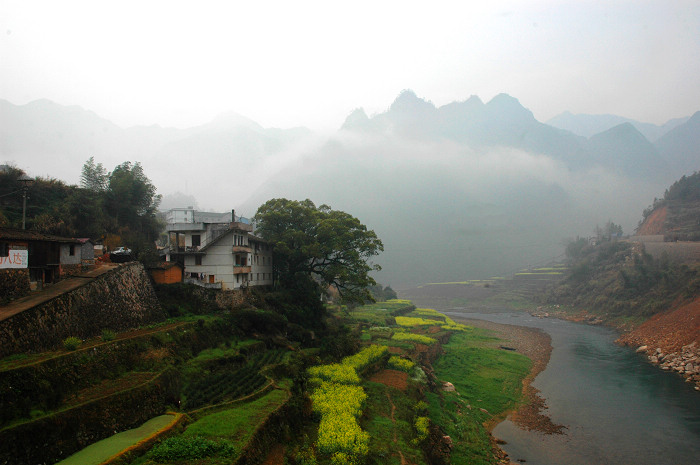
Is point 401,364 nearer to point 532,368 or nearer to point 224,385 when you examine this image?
point 224,385

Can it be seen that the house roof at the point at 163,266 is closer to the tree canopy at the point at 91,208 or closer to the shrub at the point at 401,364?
the tree canopy at the point at 91,208

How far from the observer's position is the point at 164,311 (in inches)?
1092

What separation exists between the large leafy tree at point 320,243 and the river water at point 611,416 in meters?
17.4

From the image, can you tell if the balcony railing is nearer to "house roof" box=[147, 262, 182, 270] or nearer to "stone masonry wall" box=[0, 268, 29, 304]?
"house roof" box=[147, 262, 182, 270]

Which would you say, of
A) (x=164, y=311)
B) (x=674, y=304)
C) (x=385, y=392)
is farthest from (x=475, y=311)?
(x=164, y=311)

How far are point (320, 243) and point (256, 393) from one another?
20.8 metres

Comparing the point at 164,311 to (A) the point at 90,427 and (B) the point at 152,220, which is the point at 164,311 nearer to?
(A) the point at 90,427

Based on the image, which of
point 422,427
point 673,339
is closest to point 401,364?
point 422,427

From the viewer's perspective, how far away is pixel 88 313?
21.0 meters

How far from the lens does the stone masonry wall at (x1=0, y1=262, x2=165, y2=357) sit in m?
16.8

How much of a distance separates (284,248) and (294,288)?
14.9 feet

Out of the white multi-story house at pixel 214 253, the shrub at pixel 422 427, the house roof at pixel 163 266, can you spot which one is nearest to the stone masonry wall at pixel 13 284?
the house roof at pixel 163 266

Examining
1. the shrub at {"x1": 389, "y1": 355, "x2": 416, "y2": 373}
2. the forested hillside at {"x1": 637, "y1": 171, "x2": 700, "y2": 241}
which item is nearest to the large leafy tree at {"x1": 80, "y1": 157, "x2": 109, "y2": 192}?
the shrub at {"x1": 389, "y1": 355, "x2": 416, "y2": 373}

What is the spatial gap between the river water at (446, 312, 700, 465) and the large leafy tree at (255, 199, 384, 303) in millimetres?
17367
